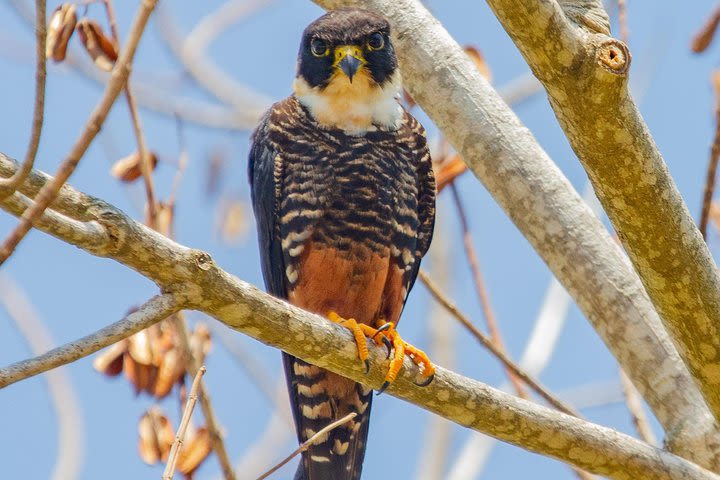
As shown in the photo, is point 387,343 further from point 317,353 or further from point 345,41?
point 345,41

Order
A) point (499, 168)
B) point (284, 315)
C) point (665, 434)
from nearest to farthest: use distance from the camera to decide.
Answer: point (284, 315)
point (665, 434)
point (499, 168)

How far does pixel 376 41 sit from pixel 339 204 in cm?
72

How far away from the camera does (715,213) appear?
4.89 meters

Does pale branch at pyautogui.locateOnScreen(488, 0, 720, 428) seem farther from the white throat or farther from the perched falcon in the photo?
the white throat

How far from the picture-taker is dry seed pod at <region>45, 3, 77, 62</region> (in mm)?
3586

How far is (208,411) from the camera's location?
123 inches

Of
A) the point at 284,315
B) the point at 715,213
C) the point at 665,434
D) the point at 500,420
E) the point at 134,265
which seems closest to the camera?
the point at 134,265

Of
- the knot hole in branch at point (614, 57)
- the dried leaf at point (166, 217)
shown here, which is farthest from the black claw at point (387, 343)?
the knot hole in branch at point (614, 57)

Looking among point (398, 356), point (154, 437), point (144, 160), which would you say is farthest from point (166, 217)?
point (398, 356)

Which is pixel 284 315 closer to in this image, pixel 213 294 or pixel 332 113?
pixel 213 294

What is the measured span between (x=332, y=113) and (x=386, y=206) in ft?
1.54

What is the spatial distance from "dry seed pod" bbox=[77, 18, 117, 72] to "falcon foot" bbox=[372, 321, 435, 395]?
1.39 metres

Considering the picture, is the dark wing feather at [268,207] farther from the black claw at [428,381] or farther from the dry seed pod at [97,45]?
the black claw at [428,381]

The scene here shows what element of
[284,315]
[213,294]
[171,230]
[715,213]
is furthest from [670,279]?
[715,213]
